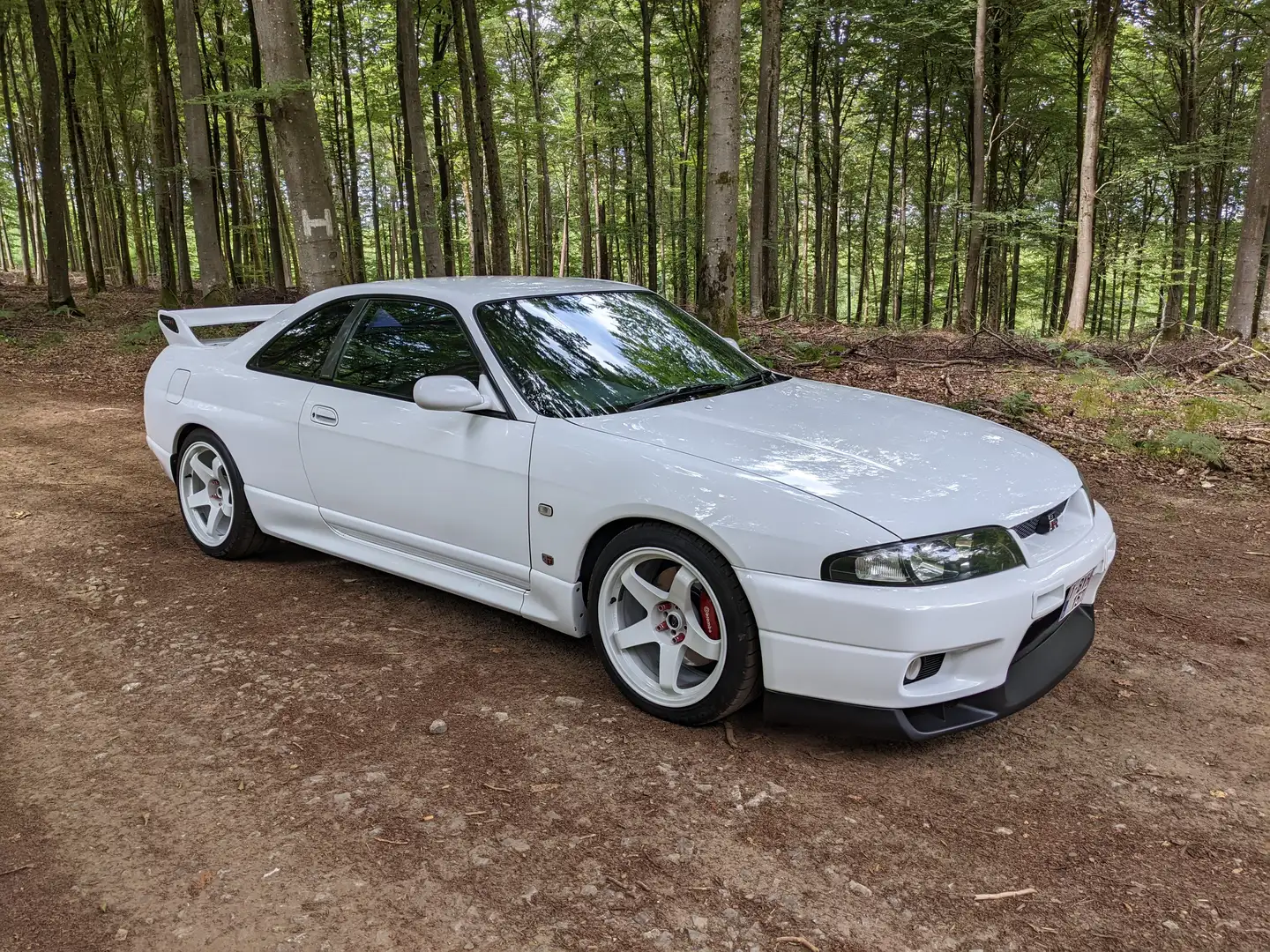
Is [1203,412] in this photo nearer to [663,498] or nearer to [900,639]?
[900,639]

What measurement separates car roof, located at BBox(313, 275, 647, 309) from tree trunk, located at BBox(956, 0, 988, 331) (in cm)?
1400

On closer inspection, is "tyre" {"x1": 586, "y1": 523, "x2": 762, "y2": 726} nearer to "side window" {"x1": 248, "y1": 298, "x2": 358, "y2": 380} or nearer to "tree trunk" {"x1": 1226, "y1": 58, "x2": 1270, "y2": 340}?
"side window" {"x1": 248, "y1": 298, "x2": 358, "y2": 380}

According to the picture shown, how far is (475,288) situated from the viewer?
3980 mm

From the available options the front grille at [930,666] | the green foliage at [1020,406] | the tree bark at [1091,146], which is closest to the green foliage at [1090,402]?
the green foliage at [1020,406]

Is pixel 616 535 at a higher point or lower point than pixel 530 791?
higher

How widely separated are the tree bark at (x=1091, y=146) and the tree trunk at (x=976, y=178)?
5.90ft

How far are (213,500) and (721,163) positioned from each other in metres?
6.45

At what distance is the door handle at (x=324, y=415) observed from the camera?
4.00 meters

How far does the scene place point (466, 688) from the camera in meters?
3.32

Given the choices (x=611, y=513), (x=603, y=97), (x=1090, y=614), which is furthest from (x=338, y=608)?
(x=603, y=97)

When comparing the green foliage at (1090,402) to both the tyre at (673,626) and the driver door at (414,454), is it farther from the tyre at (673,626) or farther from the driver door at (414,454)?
the driver door at (414,454)

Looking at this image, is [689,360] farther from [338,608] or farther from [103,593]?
[103,593]

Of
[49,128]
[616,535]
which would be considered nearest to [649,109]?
[49,128]

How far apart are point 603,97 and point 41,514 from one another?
76.2ft
